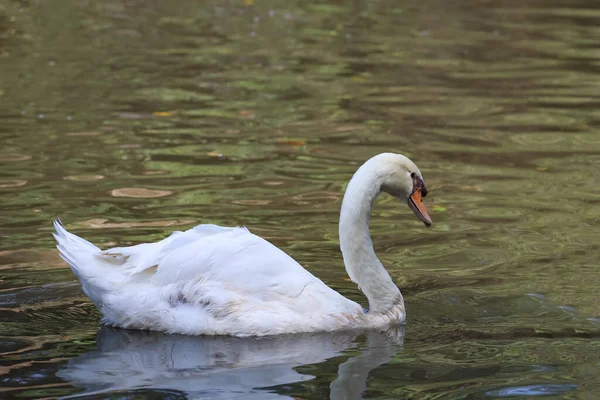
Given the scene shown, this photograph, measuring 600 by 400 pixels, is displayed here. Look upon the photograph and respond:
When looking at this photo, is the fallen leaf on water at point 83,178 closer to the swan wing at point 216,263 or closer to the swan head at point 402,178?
the swan wing at point 216,263

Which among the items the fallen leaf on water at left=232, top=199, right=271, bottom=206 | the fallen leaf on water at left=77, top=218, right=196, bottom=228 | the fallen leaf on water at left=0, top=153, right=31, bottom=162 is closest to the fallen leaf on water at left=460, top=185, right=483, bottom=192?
the fallen leaf on water at left=232, top=199, right=271, bottom=206

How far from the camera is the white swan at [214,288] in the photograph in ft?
20.9

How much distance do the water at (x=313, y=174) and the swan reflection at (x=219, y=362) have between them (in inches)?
0.7

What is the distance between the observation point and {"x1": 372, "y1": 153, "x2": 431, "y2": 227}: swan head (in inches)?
268

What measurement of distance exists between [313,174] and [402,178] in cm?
353

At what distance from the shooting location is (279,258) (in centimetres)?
654

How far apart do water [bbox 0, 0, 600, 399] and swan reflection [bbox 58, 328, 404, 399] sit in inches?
0.7

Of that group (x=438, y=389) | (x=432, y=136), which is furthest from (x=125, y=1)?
(x=438, y=389)

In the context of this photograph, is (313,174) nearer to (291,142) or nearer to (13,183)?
(291,142)

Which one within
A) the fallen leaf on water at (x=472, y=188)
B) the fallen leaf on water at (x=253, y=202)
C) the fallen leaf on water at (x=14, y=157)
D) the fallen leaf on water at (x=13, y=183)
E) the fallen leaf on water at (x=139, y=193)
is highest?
the fallen leaf on water at (x=14, y=157)

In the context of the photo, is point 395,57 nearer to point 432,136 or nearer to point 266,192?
point 432,136

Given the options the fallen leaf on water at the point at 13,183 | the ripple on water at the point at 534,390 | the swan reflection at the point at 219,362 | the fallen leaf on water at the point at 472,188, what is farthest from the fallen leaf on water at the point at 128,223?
the ripple on water at the point at 534,390

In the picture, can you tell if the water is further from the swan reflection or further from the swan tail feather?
the swan tail feather

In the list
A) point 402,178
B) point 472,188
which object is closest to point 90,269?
point 402,178
